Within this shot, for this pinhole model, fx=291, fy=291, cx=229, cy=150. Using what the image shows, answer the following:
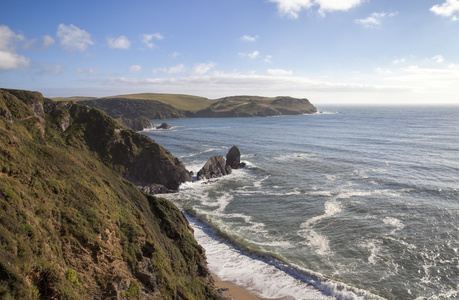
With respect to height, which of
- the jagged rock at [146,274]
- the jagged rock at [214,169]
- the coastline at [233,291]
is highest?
the jagged rock at [146,274]

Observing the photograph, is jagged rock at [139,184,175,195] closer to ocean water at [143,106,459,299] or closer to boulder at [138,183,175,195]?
boulder at [138,183,175,195]

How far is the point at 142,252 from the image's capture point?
19.6m

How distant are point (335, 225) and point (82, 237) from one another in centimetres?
3268

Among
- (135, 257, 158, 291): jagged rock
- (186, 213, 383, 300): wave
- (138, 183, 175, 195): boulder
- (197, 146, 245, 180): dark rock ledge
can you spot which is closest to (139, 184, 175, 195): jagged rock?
(138, 183, 175, 195): boulder

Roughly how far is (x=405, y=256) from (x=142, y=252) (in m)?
28.2

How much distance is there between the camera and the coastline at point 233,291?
86.0 ft

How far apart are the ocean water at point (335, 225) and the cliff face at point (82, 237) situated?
30.1 ft

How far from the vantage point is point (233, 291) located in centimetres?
2697

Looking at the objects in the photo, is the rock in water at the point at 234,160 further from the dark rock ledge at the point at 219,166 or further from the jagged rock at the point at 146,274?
the jagged rock at the point at 146,274

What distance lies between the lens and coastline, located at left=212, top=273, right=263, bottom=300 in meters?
26.2

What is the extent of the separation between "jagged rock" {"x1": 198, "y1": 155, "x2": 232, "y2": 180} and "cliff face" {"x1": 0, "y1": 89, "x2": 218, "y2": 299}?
35.7 m

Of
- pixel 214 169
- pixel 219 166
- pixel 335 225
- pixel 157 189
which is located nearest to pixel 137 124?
pixel 219 166

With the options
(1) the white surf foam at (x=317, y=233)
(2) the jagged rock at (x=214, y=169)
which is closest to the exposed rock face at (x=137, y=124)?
(2) the jagged rock at (x=214, y=169)

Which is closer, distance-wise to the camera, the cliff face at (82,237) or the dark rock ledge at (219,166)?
the cliff face at (82,237)
